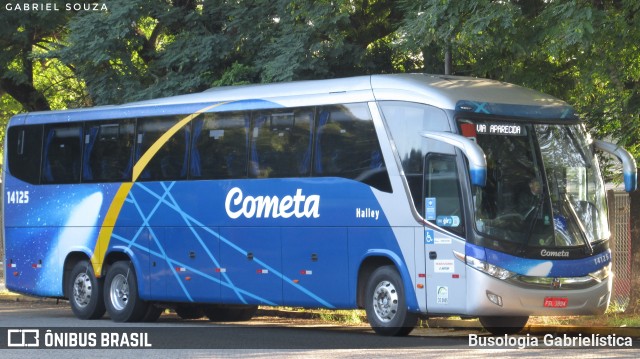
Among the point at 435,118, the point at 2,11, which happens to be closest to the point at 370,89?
the point at 435,118

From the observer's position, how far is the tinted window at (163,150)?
21156 millimetres

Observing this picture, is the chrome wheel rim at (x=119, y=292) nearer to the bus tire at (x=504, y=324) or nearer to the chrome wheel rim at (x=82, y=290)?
the chrome wheel rim at (x=82, y=290)

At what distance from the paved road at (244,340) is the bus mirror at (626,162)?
2.49 meters

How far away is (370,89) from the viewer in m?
18.3

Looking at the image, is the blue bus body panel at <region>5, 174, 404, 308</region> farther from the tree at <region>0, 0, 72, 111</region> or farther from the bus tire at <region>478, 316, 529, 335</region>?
the tree at <region>0, 0, 72, 111</region>

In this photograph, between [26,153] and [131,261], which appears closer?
[131,261]

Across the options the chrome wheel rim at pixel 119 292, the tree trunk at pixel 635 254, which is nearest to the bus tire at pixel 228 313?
the chrome wheel rim at pixel 119 292

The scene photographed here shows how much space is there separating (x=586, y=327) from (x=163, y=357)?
6661 millimetres

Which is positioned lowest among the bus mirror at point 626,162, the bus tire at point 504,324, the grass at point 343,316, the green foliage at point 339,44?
the grass at point 343,316

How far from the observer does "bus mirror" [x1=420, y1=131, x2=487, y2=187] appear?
52.9 ft

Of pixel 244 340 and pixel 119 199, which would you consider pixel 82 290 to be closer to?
pixel 119 199

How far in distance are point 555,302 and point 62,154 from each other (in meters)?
10.4

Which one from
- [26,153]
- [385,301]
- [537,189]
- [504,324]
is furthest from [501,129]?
[26,153]

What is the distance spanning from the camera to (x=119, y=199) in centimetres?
2216
